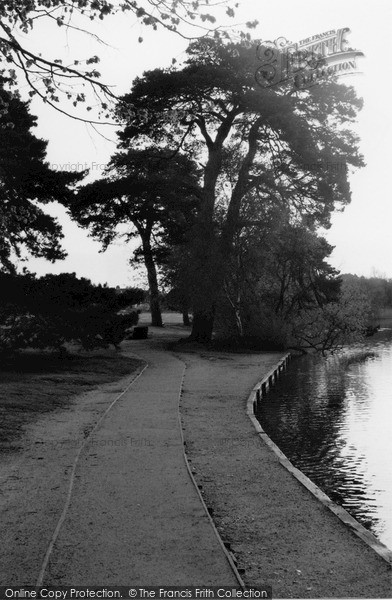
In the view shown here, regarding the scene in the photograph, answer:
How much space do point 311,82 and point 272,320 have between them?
13620 mm

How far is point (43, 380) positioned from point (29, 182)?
10961mm

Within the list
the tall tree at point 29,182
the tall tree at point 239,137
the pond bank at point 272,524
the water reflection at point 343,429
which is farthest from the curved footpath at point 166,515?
the tall tree at point 239,137

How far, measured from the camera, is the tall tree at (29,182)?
3072 centimetres

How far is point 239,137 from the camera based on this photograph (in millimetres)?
42594

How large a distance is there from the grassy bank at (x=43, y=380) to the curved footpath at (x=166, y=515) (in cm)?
71

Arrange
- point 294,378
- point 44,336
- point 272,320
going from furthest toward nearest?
1. point 272,320
2. point 294,378
3. point 44,336

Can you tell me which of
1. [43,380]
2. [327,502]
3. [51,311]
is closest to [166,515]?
[327,502]

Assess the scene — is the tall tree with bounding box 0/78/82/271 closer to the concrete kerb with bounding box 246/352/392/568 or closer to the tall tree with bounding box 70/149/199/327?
the tall tree with bounding box 70/149/199/327

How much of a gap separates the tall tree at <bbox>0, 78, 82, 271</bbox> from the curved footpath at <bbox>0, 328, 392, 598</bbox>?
15.4 meters

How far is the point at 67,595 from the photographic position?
7219mm

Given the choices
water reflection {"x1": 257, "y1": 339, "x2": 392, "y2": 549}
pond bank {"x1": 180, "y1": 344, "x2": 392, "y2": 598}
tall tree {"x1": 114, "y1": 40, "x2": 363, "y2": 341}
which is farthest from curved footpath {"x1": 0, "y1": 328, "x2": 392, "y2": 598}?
tall tree {"x1": 114, "y1": 40, "x2": 363, "y2": 341}

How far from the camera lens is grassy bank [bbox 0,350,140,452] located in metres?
18.4

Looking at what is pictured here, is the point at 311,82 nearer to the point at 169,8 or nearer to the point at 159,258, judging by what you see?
the point at 159,258

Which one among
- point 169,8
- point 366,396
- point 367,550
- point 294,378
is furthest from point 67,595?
point 294,378
